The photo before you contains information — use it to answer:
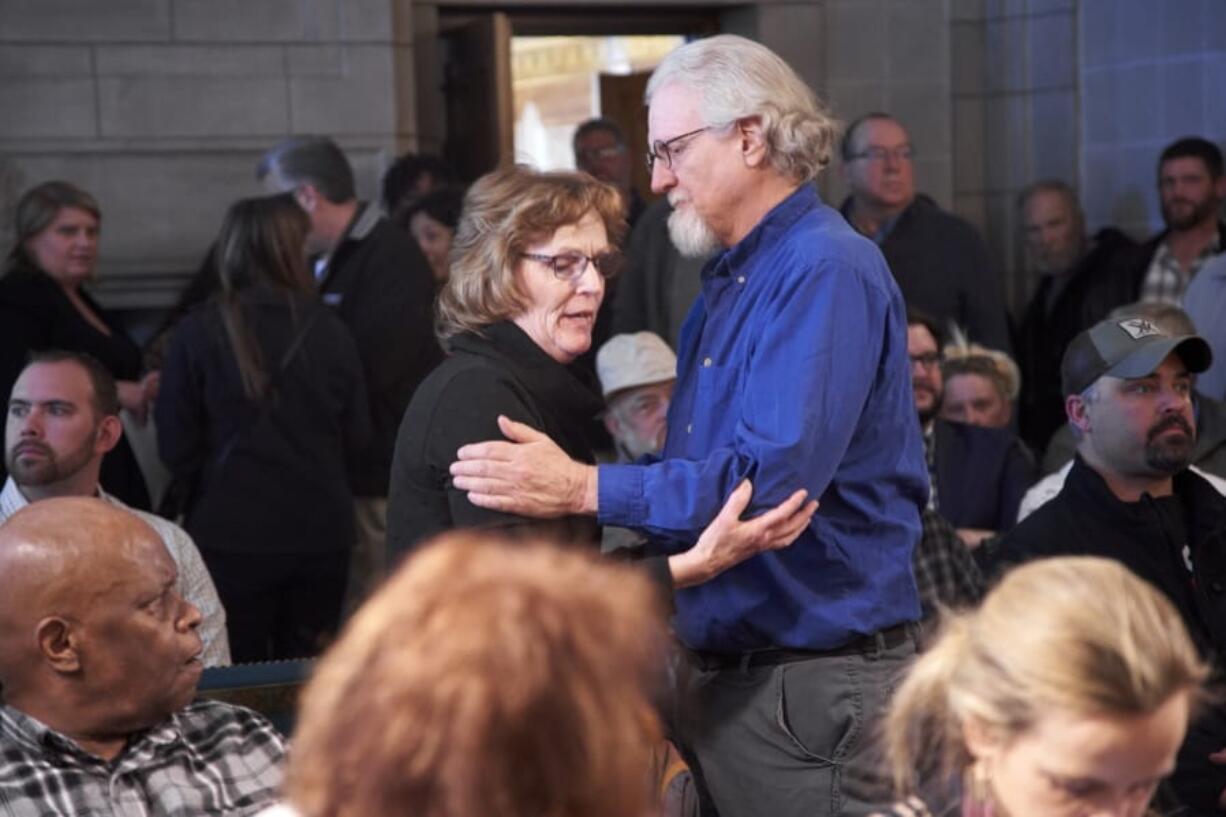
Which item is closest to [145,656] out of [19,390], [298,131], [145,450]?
[19,390]

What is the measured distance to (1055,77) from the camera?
821 cm

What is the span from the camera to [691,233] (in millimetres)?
2807

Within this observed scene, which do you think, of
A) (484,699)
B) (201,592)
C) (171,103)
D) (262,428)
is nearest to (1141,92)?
(171,103)

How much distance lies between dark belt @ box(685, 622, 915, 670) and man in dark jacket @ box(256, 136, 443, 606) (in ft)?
9.00

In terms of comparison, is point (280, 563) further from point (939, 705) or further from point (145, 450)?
point (939, 705)

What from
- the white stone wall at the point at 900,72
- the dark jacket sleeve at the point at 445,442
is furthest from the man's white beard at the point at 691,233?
the white stone wall at the point at 900,72

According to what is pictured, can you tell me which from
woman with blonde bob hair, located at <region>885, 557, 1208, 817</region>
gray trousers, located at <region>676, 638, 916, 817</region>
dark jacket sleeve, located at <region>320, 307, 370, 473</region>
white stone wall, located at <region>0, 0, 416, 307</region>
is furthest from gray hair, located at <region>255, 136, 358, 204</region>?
woman with blonde bob hair, located at <region>885, 557, 1208, 817</region>

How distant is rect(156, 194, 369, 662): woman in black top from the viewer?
4926mm

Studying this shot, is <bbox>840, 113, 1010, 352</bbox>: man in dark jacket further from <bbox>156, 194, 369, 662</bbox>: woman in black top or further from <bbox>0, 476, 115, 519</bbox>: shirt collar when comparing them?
<bbox>0, 476, 115, 519</bbox>: shirt collar

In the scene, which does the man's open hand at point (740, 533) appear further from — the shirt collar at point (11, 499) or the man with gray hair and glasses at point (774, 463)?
the shirt collar at point (11, 499)

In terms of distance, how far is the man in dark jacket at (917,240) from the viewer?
6309 millimetres

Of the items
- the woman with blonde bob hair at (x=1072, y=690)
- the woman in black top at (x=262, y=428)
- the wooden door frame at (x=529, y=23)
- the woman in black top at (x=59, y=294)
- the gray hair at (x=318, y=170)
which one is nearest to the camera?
the woman with blonde bob hair at (x=1072, y=690)

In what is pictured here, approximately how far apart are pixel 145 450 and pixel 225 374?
1.28 m

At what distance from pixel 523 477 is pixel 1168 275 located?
4.69 m
